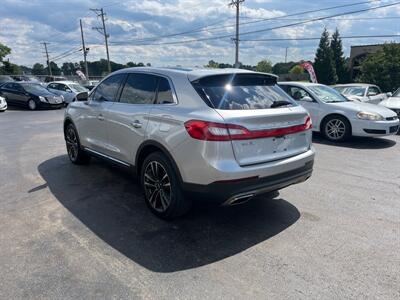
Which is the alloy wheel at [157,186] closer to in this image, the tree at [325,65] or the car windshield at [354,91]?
the car windshield at [354,91]

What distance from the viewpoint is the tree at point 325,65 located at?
52.9m

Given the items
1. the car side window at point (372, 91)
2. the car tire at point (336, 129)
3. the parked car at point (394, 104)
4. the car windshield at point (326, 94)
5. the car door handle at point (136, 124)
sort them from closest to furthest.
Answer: the car door handle at point (136, 124), the car tire at point (336, 129), the car windshield at point (326, 94), the parked car at point (394, 104), the car side window at point (372, 91)

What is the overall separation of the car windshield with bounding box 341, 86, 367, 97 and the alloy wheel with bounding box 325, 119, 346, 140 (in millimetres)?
5306

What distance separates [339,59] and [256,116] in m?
59.6

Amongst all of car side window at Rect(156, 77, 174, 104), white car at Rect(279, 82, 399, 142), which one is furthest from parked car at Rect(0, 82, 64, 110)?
car side window at Rect(156, 77, 174, 104)

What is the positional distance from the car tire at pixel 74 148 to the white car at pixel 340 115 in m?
5.71

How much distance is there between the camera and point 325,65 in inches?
2138


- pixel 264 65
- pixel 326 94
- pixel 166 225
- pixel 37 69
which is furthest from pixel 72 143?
pixel 37 69

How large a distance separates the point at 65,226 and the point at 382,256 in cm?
331

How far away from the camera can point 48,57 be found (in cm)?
7919

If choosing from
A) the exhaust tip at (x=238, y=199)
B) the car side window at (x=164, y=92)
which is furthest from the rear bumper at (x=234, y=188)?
the car side window at (x=164, y=92)

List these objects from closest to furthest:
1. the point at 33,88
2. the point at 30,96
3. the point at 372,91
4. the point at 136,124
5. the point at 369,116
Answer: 1. the point at 136,124
2. the point at 369,116
3. the point at 372,91
4. the point at 30,96
5. the point at 33,88

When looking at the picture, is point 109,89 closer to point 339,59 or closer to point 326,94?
point 326,94

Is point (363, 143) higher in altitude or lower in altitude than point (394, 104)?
lower
